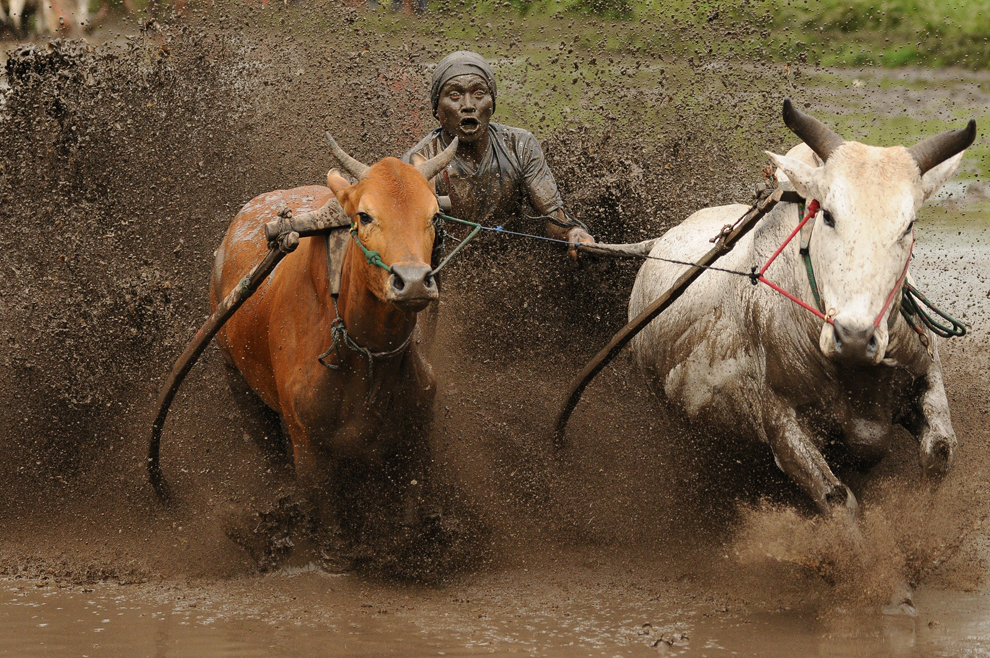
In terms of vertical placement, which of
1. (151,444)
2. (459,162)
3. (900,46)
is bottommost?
(151,444)

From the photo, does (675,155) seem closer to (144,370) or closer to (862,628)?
(144,370)

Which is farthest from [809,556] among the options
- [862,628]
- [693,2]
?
[693,2]

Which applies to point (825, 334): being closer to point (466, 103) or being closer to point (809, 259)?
point (809, 259)

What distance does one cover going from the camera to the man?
660 cm

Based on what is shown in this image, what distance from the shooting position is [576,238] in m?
6.61

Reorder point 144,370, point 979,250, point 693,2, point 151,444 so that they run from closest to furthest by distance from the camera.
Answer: point 151,444 → point 144,370 → point 979,250 → point 693,2

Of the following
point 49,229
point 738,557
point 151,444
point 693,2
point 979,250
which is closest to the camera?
point 738,557

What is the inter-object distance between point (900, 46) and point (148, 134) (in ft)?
28.0

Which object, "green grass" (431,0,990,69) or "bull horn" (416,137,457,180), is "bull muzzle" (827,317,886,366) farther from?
"green grass" (431,0,990,69)

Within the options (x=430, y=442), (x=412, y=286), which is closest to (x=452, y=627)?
(x=430, y=442)

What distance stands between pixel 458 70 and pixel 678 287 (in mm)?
1984

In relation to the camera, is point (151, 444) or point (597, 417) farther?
point (597, 417)

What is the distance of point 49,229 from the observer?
748cm

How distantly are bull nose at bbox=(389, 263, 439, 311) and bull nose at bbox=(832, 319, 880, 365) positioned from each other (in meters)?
1.41
